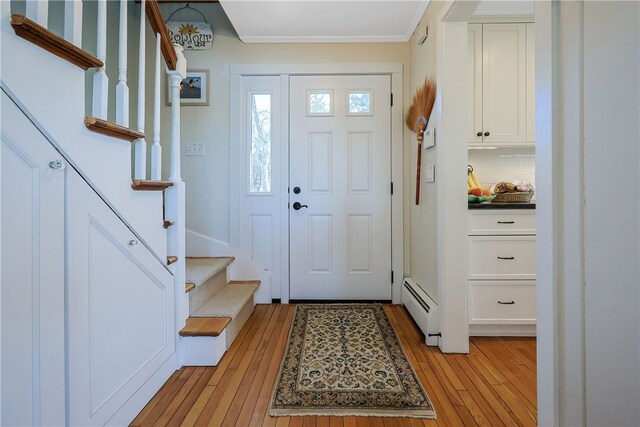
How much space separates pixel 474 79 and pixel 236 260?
245cm

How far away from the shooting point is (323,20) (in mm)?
2391

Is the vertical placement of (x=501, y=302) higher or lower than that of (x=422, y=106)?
lower

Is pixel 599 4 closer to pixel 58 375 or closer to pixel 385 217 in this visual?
pixel 58 375

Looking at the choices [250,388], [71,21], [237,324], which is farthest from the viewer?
[237,324]

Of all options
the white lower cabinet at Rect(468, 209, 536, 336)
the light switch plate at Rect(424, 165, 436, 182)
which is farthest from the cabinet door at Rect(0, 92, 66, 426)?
the white lower cabinet at Rect(468, 209, 536, 336)

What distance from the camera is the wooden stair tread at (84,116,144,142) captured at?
1034mm

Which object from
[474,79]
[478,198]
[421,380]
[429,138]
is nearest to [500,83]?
[474,79]

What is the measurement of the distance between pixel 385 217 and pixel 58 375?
2.32 meters

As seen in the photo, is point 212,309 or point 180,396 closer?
point 180,396

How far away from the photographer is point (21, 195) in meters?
0.82

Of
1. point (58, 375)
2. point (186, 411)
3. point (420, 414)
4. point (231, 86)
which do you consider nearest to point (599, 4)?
point (420, 414)

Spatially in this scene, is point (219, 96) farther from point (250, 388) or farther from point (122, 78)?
point (250, 388)

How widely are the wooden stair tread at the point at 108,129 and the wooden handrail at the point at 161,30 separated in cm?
61

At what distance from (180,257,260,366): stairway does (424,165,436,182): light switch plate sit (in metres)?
1.57
